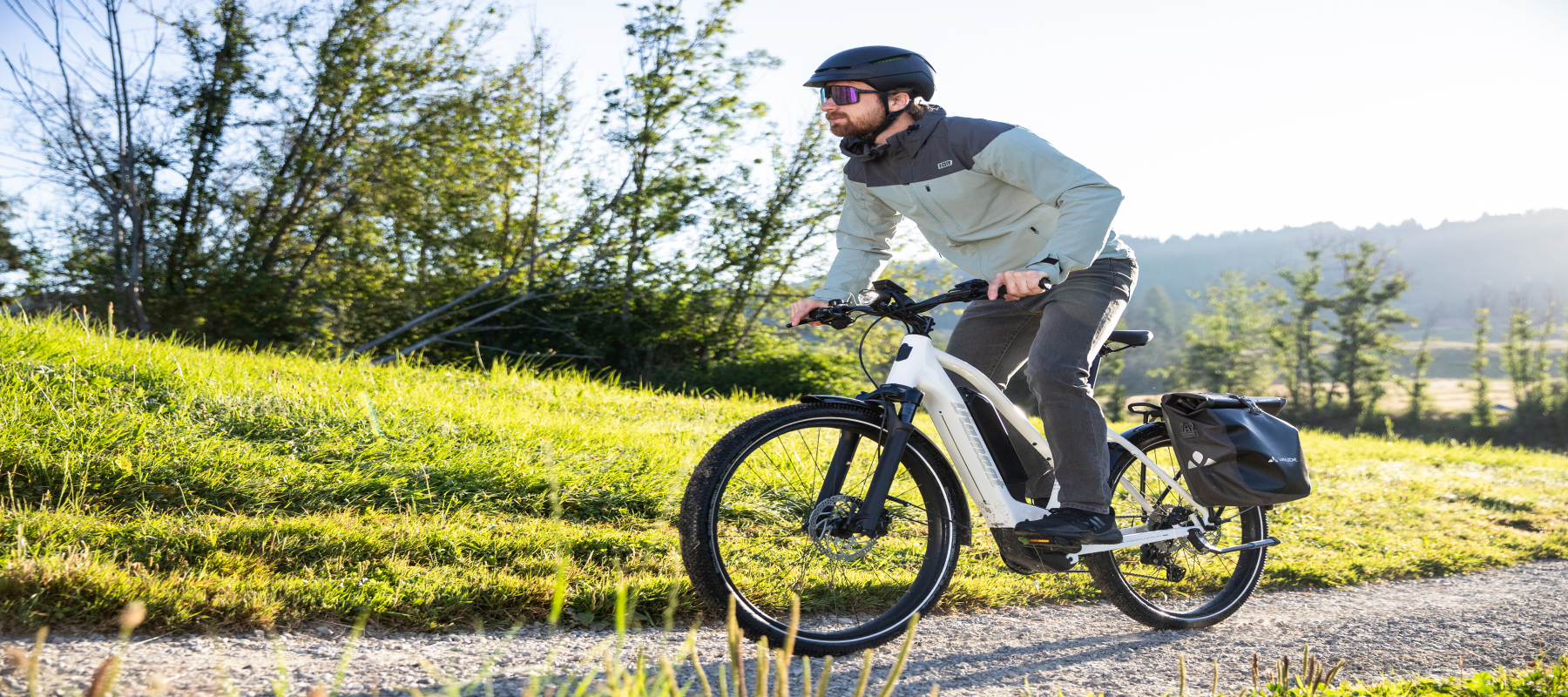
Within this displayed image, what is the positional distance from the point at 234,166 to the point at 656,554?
11.5 m

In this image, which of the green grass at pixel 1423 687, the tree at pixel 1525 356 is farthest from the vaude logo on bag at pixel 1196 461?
the tree at pixel 1525 356

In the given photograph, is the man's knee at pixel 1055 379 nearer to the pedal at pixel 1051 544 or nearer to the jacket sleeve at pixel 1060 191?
the jacket sleeve at pixel 1060 191

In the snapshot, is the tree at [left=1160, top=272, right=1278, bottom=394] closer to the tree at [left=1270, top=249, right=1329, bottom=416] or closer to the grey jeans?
the tree at [left=1270, top=249, right=1329, bottom=416]

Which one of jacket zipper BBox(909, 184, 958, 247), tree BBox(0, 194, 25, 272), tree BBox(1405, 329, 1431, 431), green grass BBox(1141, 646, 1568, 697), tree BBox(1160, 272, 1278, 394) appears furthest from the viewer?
tree BBox(1160, 272, 1278, 394)

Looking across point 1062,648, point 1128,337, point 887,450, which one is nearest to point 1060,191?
point 1128,337

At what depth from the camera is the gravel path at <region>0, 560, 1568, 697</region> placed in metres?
2.07

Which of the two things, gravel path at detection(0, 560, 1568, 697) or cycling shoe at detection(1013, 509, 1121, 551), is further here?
cycling shoe at detection(1013, 509, 1121, 551)

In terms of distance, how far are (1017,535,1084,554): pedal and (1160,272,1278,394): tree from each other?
5481cm

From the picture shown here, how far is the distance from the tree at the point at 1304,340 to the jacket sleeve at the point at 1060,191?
2334 inches

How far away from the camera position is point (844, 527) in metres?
2.70

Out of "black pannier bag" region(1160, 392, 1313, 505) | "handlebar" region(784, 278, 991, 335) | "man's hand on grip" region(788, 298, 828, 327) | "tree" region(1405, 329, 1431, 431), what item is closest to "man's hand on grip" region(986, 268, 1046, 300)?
"handlebar" region(784, 278, 991, 335)

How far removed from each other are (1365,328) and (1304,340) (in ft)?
10.8

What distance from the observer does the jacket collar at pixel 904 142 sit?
9.96 ft

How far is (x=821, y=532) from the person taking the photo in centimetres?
271
